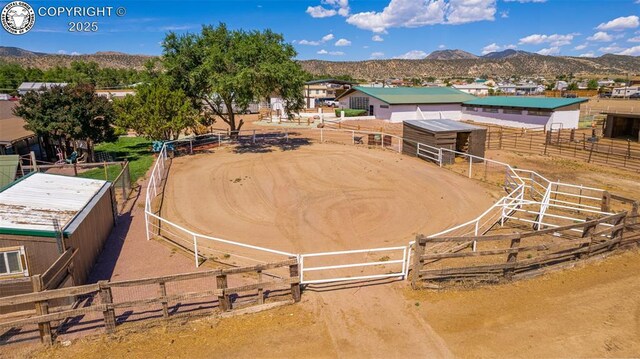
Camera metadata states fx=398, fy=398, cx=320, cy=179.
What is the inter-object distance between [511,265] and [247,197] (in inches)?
457

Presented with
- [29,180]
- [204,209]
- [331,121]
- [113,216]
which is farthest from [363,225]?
[331,121]

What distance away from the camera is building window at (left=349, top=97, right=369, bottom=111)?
56.5 metres

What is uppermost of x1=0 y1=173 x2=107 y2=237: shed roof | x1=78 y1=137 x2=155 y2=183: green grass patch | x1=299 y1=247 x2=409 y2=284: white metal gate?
x1=0 y1=173 x2=107 y2=237: shed roof

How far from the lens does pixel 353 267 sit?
10938mm

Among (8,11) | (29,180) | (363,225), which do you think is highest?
(8,11)

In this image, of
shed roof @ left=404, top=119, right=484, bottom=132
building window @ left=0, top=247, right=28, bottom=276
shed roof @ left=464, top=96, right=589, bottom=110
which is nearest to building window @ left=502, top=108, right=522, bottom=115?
shed roof @ left=464, top=96, right=589, bottom=110

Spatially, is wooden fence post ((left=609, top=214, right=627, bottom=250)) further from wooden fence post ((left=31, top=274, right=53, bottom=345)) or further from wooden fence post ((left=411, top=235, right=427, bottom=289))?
wooden fence post ((left=31, top=274, right=53, bottom=345))

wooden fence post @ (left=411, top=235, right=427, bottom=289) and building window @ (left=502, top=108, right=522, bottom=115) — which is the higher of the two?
building window @ (left=502, top=108, right=522, bottom=115)

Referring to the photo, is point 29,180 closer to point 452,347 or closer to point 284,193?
point 284,193

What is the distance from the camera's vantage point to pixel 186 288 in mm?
9414

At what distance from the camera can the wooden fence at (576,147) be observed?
26906 millimetres

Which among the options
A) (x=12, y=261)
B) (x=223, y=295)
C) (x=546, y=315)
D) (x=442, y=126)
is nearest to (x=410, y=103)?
(x=442, y=126)

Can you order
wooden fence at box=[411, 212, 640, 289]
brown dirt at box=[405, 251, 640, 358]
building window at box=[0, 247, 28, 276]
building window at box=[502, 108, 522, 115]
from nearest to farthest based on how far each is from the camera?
brown dirt at box=[405, 251, 640, 358]
building window at box=[0, 247, 28, 276]
wooden fence at box=[411, 212, 640, 289]
building window at box=[502, 108, 522, 115]

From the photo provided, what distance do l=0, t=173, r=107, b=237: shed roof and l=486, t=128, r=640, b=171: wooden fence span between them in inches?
1131
